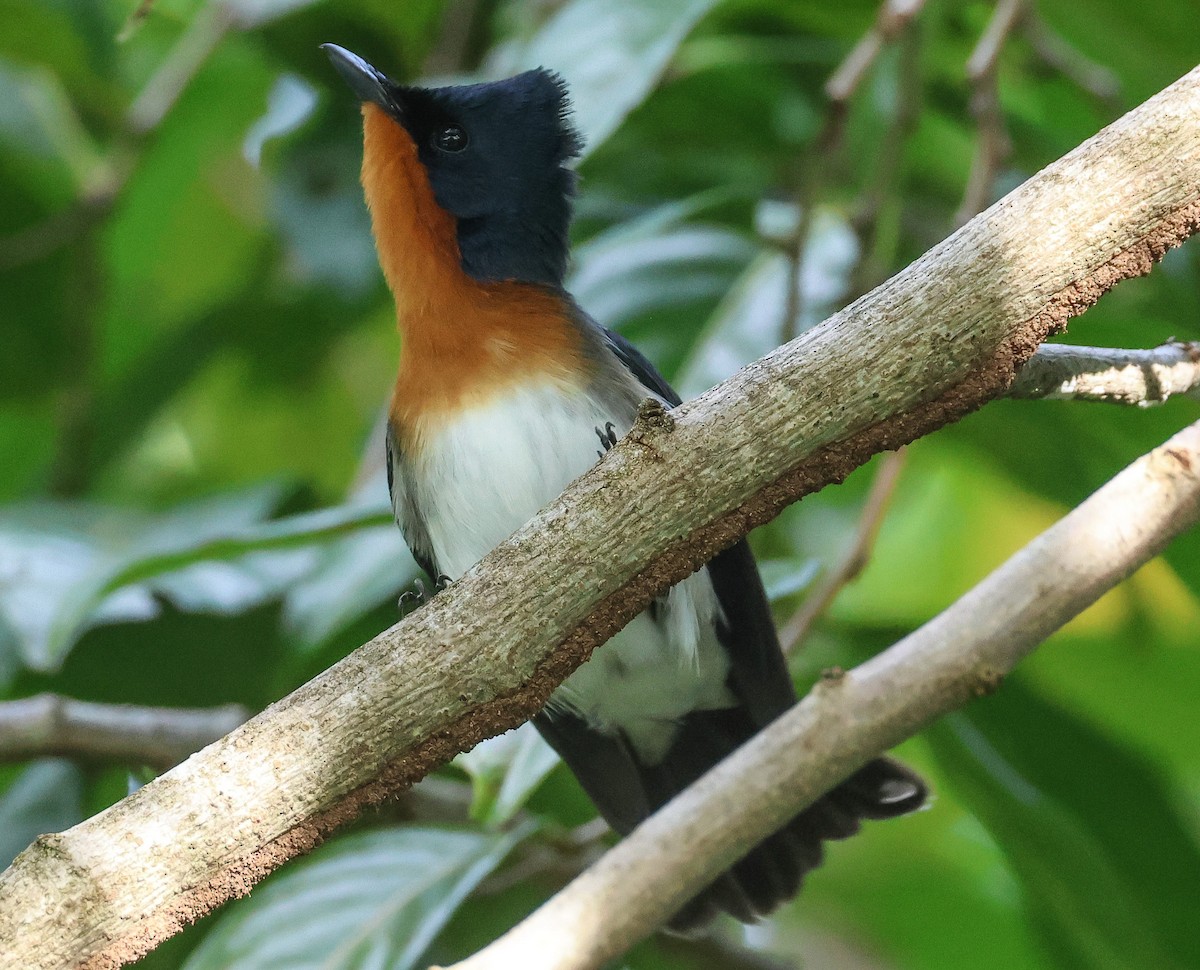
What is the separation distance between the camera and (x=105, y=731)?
9.14ft

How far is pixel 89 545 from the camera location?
3.33 metres

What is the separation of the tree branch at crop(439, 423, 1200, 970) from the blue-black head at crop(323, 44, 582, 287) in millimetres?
1369

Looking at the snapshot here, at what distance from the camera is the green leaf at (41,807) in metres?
3.42

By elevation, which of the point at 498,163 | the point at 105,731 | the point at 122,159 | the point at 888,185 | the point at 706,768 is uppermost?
the point at 122,159

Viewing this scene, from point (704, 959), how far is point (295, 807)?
2.15 meters

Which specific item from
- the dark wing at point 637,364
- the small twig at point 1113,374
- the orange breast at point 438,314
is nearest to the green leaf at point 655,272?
the dark wing at point 637,364

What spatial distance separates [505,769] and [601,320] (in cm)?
136

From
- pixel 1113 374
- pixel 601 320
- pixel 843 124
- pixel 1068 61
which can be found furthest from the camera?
pixel 1068 61

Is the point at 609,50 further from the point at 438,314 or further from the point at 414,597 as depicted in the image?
the point at 414,597

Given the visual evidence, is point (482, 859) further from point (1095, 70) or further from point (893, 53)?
point (1095, 70)

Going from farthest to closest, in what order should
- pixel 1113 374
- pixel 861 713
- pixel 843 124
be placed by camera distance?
1. pixel 843 124
2. pixel 861 713
3. pixel 1113 374

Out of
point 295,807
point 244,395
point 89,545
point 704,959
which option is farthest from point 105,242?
point 295,807

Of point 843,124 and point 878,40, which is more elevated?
point 878,40

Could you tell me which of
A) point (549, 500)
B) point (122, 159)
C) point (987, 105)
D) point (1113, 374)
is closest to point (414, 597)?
point (549, 500)
